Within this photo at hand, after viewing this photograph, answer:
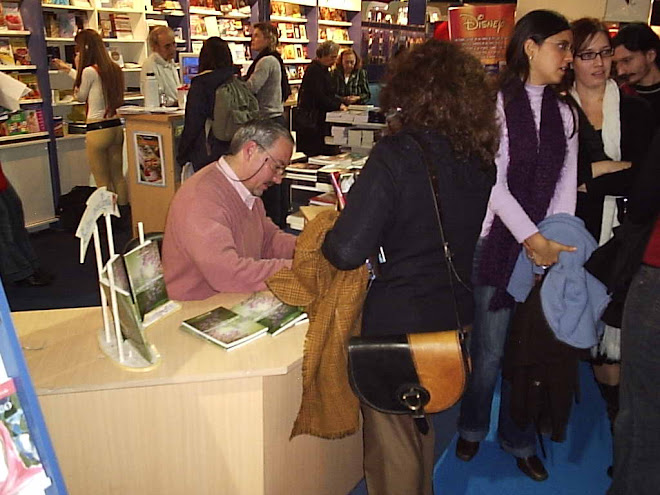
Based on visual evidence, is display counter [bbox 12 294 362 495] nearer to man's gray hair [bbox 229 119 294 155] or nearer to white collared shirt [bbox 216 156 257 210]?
white collared shirt [bbox 216 156 257 210]

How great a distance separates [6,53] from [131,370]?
4136mm

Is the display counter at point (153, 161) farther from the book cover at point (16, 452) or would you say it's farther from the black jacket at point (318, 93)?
the book cover at point (16, 452)

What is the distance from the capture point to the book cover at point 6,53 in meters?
4.69

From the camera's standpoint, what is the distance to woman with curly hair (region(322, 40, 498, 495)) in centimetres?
137

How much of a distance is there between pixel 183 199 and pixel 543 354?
4.03 ft

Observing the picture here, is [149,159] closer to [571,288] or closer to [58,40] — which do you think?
[58,40]

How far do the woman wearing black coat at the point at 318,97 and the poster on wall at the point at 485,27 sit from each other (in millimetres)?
2674

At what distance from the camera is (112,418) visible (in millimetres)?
1535

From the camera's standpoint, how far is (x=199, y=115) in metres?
4.16

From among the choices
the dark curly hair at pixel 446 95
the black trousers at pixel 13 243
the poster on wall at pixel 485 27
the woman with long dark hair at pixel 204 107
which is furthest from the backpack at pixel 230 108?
the dark curly hair at pixel 446 95

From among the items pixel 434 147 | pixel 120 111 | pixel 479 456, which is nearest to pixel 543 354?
pixel 479 456

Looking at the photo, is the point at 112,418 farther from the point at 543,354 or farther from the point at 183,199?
the point at 543,354

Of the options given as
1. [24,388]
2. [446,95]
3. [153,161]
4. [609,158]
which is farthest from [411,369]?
[153,161]

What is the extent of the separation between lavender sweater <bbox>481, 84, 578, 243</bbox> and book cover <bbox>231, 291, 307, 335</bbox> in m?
0.66
